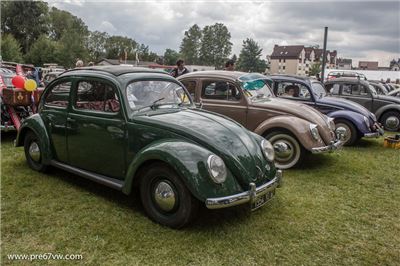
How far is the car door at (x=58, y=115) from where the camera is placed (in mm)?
5199

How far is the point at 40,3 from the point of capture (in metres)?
61.8

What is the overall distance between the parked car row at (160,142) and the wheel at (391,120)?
239 inches

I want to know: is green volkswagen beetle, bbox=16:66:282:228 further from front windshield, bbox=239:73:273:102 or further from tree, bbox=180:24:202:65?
tree, bbox=180:24:202:65

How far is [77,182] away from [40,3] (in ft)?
218

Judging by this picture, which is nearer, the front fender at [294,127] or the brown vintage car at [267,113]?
the front fender at [294,127]

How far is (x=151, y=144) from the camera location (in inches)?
164

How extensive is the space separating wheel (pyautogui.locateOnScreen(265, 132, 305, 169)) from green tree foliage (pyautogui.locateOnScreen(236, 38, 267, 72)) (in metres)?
81.7

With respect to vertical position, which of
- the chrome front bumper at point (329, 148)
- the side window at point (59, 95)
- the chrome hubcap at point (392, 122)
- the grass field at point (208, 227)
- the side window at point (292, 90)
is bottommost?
the grass field at point (208, 227)

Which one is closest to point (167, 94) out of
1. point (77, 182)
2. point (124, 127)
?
point (124, 127)

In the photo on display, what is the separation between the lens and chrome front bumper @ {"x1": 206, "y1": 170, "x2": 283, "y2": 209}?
3607 mm

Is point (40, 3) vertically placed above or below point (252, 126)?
above

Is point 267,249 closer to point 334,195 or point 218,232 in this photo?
point 218,232

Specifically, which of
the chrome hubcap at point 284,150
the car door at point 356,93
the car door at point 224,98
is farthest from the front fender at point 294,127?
the car door at point 356,93

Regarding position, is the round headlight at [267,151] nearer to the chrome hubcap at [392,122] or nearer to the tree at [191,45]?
the chrome hubcap at [392,122]
